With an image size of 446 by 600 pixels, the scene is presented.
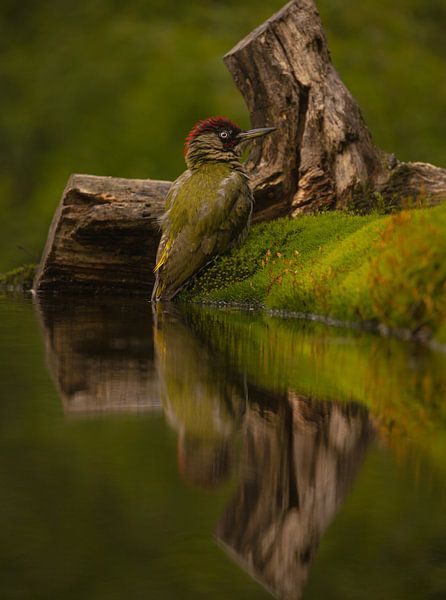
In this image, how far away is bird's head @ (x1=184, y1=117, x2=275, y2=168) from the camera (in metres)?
13.2

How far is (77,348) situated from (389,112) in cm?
2051

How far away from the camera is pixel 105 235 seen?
46.1ft

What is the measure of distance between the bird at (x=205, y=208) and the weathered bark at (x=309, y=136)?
50 cm

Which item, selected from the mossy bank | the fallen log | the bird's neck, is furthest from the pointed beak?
the mossy bank

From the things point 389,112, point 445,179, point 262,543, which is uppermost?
point 389,112

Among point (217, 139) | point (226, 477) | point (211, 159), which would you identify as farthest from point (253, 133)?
point (226, 477)

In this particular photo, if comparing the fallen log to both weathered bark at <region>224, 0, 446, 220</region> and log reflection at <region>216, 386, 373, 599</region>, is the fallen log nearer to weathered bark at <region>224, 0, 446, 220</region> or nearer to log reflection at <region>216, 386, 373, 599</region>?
weathered bark at <region>224, 0, 446, 220</region>

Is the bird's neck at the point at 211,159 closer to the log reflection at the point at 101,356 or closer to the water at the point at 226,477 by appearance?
the log reflection at the point at 101,356

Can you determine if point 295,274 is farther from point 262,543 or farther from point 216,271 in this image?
point 262,543

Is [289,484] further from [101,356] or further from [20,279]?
[20,279]

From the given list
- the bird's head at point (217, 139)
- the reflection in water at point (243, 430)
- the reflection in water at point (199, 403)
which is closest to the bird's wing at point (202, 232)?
the bird's head at point (217, 139)

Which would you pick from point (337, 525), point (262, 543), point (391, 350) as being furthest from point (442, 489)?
point (391, 350)

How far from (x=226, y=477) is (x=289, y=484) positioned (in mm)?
271

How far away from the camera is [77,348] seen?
27.3 ft
